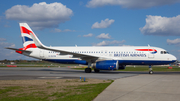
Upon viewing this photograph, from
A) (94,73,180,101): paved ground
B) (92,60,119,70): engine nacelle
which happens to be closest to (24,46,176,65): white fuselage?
(92,60,119,70): engine nacelle

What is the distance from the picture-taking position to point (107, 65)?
974 inches

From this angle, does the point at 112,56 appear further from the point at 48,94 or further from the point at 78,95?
the point at 48,94

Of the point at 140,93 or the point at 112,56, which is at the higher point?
the point at 112,56

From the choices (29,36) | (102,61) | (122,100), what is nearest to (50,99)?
(122,100)

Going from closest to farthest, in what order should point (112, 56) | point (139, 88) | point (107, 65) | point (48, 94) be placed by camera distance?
point (48, 94)
point (139, 88)
point (107, 65)
point (112, 56)

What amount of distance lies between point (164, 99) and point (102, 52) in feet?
66.4

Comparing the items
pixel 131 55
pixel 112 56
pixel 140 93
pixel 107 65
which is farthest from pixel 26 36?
pixel 140 93

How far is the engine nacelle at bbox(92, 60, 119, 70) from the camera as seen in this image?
24.3 meters

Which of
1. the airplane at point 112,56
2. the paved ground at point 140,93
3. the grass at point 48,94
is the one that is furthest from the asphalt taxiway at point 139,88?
the airplane at point 112,56

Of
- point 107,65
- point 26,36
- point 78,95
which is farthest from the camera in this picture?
point 26,36

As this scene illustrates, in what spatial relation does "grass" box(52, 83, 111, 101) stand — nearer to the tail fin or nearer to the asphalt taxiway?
the asphalt taxiway

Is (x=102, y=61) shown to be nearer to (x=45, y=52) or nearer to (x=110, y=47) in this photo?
(x=110, y=47)

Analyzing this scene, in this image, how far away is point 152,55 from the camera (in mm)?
26859

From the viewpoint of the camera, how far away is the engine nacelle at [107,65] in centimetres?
2434
